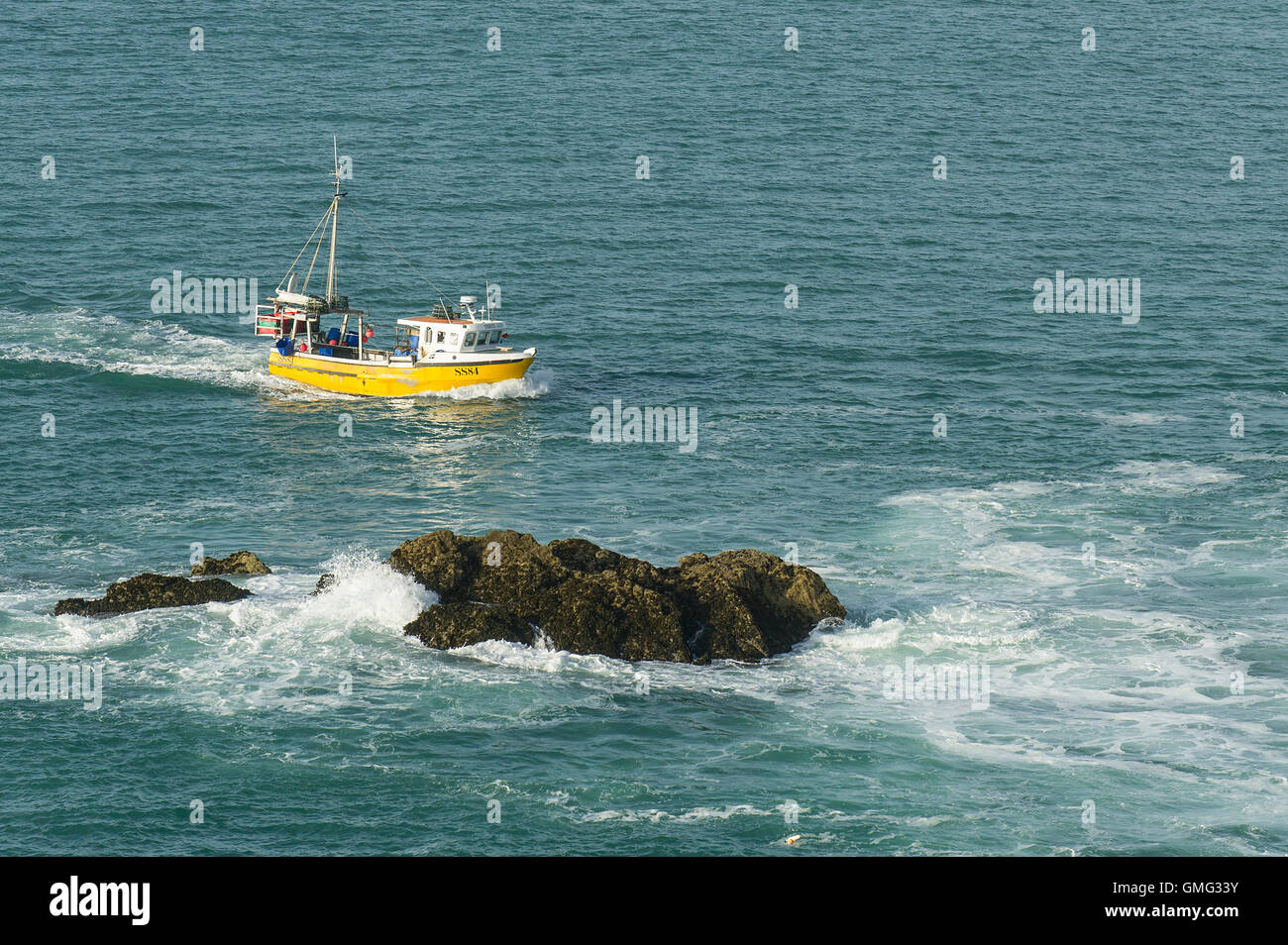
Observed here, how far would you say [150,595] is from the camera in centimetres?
6806

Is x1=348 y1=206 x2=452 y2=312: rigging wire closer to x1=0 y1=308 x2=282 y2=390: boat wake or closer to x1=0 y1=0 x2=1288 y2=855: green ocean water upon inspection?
x1=0 y1=0 x2=1288 y2=855: green ocean water

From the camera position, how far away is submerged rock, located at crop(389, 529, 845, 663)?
64.3 m

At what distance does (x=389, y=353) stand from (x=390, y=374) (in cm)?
442

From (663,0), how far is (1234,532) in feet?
384

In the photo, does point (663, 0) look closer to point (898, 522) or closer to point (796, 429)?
point (796, 429)

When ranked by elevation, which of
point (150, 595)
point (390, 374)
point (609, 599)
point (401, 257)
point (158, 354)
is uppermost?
point (401, 257)

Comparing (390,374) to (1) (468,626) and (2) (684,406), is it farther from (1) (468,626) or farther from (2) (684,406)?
(1) (468,626)

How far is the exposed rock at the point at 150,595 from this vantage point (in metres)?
67.4

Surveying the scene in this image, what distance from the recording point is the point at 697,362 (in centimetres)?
10719

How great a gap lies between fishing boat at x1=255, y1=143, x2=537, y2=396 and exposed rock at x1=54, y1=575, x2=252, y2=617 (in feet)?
113

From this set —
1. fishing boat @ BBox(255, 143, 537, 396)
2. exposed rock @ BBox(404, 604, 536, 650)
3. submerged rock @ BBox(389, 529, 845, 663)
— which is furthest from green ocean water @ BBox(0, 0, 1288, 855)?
fishing boat @ BBox(255, 143, 537, 396)

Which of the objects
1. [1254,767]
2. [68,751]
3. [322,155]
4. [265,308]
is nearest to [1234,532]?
[1254,767]

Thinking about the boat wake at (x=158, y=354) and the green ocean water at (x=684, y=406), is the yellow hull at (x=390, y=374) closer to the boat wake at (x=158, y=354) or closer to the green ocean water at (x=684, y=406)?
the boat wake at (x=158, y=354)

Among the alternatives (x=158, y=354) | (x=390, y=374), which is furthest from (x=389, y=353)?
(x=158, y=354)
